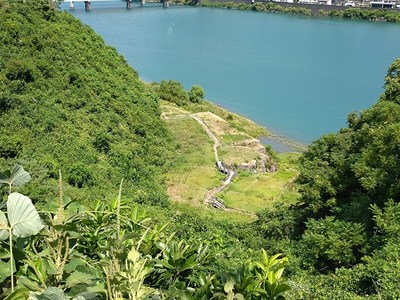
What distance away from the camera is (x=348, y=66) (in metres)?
31.5

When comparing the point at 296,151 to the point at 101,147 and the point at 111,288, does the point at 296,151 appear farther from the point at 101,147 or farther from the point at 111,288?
the point at 111,288

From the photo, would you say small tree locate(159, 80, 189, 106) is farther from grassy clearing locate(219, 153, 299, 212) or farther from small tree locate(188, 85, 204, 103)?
grassy clearing locate(219, 153, 299, 212)

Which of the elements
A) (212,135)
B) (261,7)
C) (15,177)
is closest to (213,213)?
(212,135)

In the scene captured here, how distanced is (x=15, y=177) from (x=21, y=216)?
0.22 m

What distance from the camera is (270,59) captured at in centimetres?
3331

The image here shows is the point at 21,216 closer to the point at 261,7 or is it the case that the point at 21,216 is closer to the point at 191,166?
the point at 191,166

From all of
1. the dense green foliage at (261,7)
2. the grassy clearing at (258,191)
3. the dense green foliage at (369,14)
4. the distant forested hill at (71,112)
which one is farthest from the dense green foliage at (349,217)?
the dense green foliage at (261,7)

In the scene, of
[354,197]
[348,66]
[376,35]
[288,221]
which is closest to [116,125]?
[288,221]

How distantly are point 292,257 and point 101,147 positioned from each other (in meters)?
7.30

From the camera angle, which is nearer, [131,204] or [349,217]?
[131,204]

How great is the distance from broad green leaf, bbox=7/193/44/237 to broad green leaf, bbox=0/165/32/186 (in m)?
0.19

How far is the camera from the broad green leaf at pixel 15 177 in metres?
1.31

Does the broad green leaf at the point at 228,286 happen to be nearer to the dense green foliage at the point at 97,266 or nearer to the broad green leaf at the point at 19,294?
the dense green foliage at the point at 97,266

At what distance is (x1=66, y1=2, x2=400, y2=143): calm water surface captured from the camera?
80.0 feet
